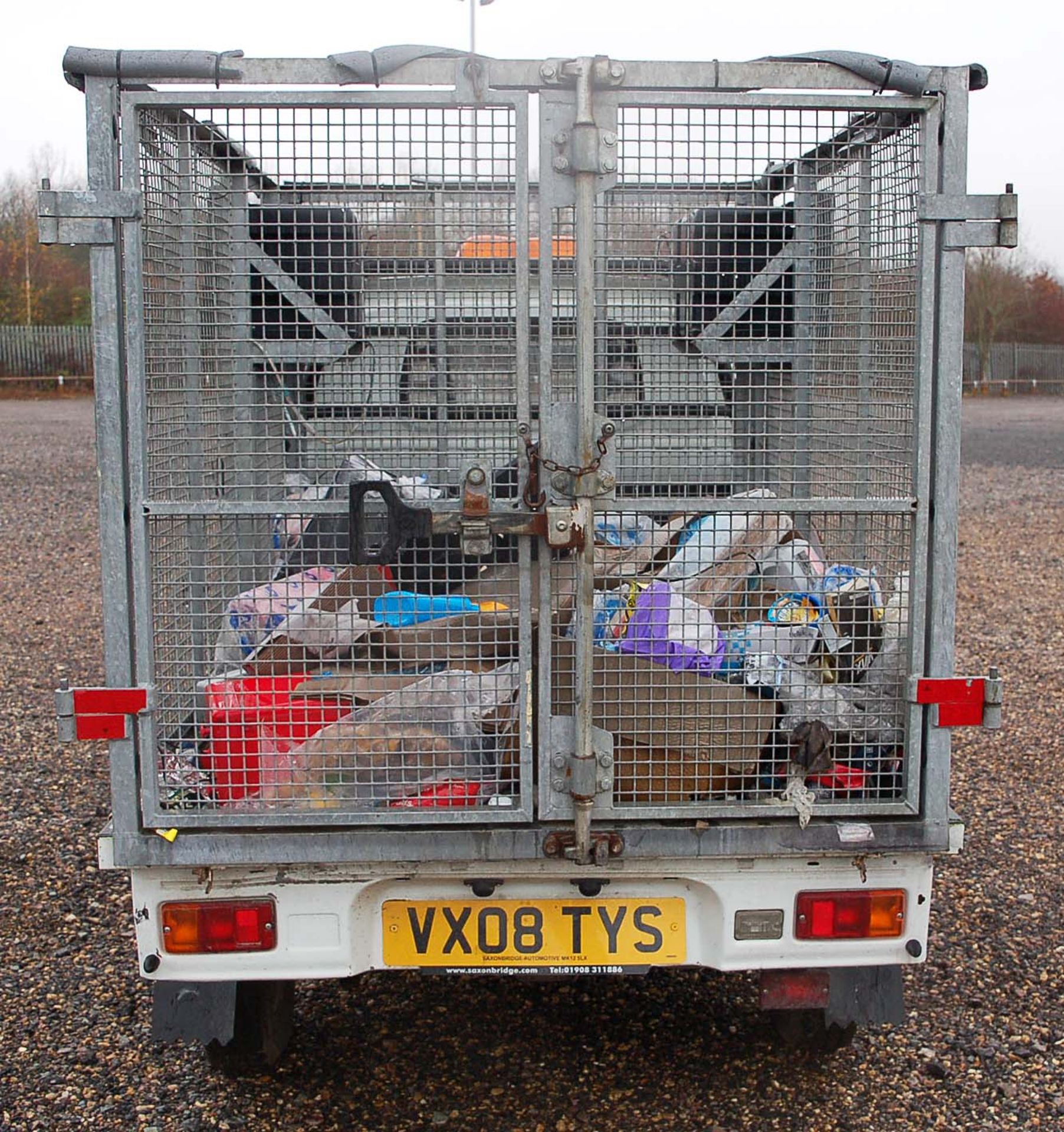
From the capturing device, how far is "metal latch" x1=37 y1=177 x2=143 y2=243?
9.02 feet

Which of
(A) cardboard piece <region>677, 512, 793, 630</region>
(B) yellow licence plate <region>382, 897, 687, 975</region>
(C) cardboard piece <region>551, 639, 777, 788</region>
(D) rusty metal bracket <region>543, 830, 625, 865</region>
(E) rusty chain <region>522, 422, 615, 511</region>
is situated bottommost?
(B) yellow licence plate <region>382, 897, 687, 975</region>

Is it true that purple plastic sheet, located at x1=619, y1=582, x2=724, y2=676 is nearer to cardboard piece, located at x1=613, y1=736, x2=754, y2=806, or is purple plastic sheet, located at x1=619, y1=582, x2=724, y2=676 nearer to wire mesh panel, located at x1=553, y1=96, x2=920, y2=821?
wire mesh panel, located at x1=553, y1=96, x2=920, y2=821

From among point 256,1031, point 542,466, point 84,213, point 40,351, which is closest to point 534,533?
point 542,466

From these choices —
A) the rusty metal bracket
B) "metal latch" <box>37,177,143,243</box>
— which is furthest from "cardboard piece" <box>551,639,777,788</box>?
"metal latch" <box>37,177,143,243</box>

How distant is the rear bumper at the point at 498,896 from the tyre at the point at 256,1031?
0.40 metres

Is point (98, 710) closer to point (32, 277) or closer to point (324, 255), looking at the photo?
point (324, 255)

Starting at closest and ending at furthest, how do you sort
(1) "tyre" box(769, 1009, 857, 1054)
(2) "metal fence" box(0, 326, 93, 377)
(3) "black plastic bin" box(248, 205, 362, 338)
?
(3) "black plastic bin" box(248, 205, 362, 338) → (1) "tyre" box(769, 1009, 857, 1054) → (2) "metal fence" box(0, 326, 93, 377)

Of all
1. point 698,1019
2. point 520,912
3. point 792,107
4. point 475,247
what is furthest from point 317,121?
point 698,1019

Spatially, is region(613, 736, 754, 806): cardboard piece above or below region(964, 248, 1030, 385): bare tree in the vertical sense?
below

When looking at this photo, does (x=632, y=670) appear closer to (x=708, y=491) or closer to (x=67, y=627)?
(x=708, y=491)

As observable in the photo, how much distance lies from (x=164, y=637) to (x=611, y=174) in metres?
1.38

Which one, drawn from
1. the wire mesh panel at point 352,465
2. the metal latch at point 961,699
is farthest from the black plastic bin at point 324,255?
the metal latch at point 961,699

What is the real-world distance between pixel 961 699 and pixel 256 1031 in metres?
1.95

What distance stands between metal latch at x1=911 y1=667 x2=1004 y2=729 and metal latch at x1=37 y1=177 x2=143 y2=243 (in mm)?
1938
